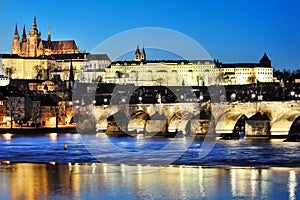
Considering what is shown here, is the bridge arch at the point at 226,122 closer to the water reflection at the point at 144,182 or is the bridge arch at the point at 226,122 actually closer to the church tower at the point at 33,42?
the water reflection at the point at 144,182

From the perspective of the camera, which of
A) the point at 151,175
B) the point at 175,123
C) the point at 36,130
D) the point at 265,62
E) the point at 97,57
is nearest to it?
the point at 151,175

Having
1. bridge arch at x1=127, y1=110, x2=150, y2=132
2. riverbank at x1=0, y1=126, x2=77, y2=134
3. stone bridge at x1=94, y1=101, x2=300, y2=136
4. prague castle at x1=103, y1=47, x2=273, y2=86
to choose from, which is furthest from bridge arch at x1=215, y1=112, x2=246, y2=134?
A: prague castle at x1=103, y1=47, x2=273, y2=86

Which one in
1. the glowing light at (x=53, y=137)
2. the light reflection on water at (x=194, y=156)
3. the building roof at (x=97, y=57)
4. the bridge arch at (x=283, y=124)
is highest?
the building roof at (x=97, y=57)

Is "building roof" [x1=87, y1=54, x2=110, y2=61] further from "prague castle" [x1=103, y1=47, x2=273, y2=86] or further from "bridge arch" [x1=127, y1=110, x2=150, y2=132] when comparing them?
"bridge arch" [x1=127, y1=110, x2=150, y2=132]

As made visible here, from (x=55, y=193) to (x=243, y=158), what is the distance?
1329 centimetres

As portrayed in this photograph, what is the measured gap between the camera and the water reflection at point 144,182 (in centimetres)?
1783

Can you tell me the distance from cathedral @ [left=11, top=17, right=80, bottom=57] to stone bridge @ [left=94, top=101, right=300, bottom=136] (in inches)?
3426

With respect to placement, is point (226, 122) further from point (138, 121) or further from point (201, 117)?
point (138, 121)

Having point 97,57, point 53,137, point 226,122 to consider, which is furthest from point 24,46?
point 226,122

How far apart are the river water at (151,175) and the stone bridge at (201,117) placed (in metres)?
11.4

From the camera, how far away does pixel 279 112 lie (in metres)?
44.7

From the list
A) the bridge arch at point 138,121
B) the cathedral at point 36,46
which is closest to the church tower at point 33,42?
the cathedral at point 36,46

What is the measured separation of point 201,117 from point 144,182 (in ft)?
104

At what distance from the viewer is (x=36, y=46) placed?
148375 mm
